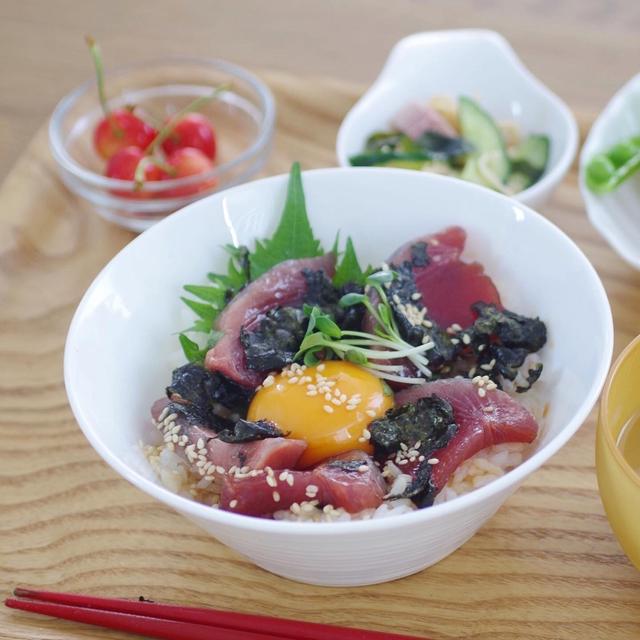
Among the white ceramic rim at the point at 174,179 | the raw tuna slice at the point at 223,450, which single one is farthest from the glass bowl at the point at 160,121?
the raw tuna slice at the point at 223,450

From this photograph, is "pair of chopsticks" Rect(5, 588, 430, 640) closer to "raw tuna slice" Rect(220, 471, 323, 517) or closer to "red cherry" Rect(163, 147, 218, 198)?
"raw tuna slice" Rect(220, 471, 323, 517)

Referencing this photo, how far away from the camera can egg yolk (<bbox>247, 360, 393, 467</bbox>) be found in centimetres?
189

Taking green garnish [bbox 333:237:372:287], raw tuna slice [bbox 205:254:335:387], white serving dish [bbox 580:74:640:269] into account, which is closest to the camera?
raw tuna slice [bbox 205:254:335:387]

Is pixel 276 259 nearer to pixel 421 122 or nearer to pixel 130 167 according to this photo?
pixel 130 167

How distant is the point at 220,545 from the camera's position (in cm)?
209

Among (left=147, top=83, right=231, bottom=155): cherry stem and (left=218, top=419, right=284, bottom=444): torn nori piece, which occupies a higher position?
(left=218, top=419, right=284, bottom=444): torn nori piece

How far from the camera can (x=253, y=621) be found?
Answer: 6.07 feet

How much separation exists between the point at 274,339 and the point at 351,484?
1.49 feet

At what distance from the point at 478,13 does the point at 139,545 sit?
3126mm

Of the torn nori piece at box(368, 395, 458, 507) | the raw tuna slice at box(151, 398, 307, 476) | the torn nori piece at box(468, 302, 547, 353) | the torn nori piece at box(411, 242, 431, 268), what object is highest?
the torn nori piece at box(411, 242, 431, 268)

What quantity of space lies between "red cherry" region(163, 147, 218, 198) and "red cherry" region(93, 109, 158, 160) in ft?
0.54

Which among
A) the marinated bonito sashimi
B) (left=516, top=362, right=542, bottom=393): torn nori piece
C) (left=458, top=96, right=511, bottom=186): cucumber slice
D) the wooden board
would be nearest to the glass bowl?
the wooden board

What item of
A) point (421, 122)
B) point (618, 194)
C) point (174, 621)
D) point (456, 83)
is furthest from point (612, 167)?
point (174, 621)

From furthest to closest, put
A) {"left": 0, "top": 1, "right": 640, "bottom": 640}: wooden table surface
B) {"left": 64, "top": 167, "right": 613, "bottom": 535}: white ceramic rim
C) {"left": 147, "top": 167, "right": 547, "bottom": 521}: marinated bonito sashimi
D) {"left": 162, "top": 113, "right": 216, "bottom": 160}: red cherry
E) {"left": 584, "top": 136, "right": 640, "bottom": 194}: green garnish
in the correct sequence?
1. {"left": 162, "top": 113, "right": 216, "bottom": 160}: red cherry
2. {"left": 584, "top": 136, "right": 640, "bottom": 194}: green garnish
3. {"left": 0, "top": 1, "right": 640, "bottom": 640}: wooden table surface
4. {"left": 147, "top": 167, "right": 547, "bottom": 521}: marinated bonito sashimi
5. {"left": 64, "top": 167, "right": 613, "bottom": 535}: white ceramic rim
